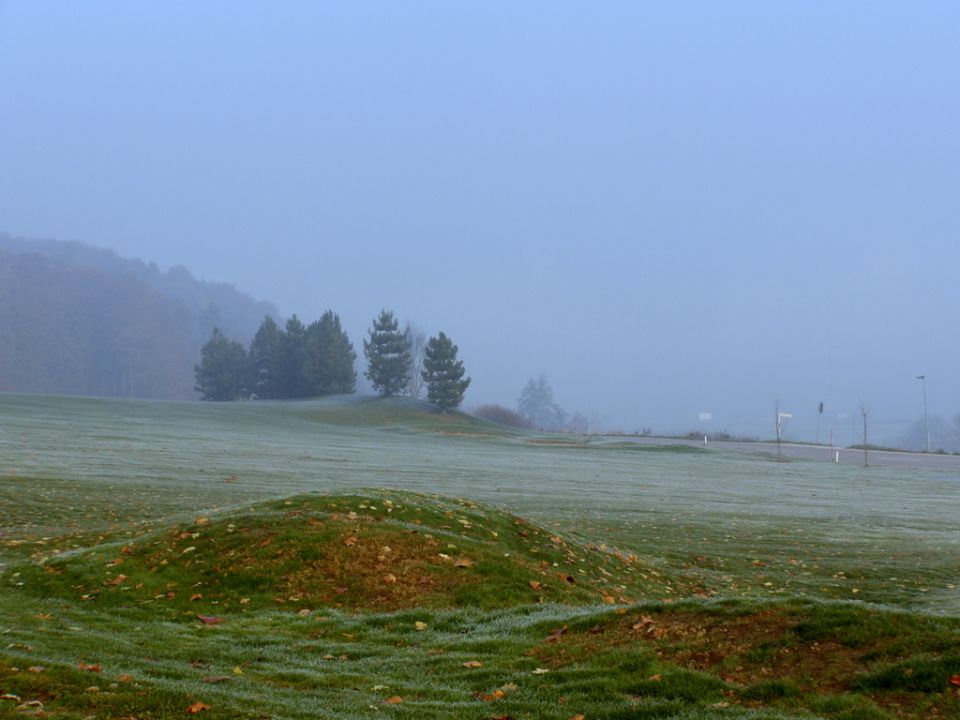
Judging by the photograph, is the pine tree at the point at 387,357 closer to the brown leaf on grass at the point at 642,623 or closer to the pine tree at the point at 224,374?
the pine tree at the point at 224,374

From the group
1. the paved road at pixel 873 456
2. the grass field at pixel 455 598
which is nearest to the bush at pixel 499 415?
the paved road at pixel 873 456

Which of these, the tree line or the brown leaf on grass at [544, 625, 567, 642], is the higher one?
the tree line

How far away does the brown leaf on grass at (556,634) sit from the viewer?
34.3 ft

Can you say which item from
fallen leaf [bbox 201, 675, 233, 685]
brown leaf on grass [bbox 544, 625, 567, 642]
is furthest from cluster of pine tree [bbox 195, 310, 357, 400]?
fallen leaf [bbox 201, 675, 233, 685]

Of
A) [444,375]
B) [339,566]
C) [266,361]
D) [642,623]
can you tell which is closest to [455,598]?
[339,566]

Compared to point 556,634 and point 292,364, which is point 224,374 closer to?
point 292,364

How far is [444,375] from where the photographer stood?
94.2 m

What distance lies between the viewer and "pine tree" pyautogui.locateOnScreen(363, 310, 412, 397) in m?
103

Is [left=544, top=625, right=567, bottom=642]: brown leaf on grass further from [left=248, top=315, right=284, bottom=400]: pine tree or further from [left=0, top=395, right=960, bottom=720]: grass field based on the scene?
[left=248, top=315, right=284, bottom=400]: pine tree

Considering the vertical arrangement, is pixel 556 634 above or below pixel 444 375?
below

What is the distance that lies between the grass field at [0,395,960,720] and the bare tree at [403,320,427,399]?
88.6 meters

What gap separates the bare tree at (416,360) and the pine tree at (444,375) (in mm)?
19379

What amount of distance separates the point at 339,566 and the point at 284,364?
97.5 meters

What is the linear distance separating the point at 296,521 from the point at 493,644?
7086 mm
